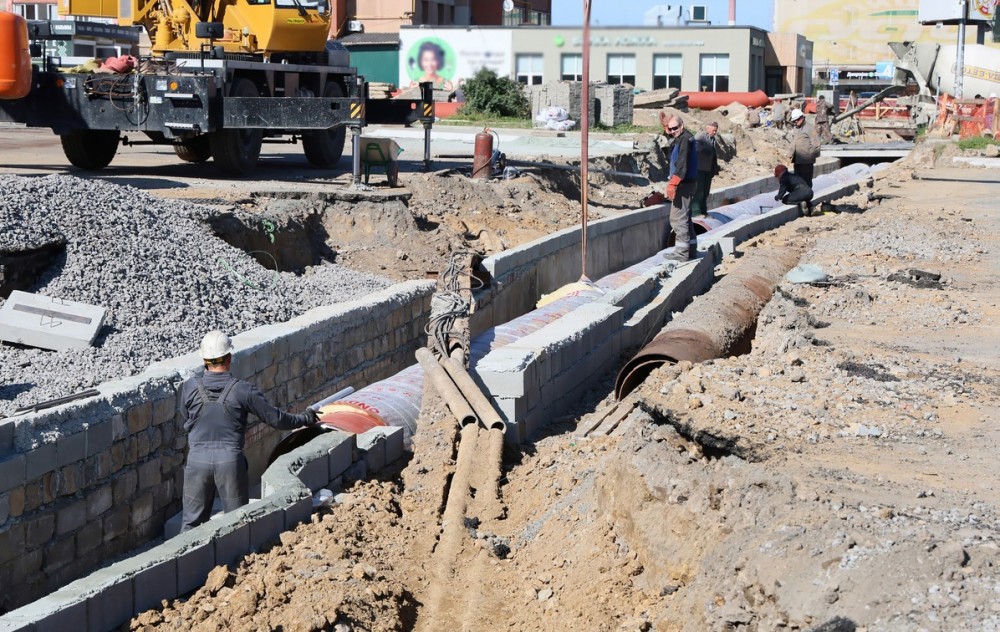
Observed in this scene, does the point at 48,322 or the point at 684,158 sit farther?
the point at 684,158

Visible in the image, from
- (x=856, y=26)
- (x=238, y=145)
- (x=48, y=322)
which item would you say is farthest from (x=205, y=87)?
(x=856, y=26)

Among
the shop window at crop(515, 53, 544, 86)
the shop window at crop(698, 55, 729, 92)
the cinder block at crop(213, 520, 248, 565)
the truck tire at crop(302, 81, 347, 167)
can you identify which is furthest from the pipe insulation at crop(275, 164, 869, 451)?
the shop window at crop(698, 55, 729, 92)

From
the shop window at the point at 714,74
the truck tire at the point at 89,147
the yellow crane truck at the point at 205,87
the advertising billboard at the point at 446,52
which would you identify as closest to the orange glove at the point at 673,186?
the yellow crane truck at the point at 205,87

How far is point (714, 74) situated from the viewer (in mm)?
49219

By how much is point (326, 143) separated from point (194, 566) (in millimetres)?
12440

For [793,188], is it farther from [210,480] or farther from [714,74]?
[714,74]

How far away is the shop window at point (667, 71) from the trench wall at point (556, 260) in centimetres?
3104

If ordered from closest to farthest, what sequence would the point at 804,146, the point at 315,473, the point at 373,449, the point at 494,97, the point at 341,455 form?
the point at 315,473 < the point at 341,455 < the point at 373,449 < the point at 804,146 < the point at 494,97

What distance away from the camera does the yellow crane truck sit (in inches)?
563

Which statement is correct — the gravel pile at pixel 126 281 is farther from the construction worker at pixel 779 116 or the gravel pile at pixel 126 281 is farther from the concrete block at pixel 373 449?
the construction worker at pixel 779 116

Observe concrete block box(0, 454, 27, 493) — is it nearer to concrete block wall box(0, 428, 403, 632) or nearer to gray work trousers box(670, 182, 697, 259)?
concrete block wall box(0, 428, 403, 632)

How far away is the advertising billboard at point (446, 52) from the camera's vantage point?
151 ft

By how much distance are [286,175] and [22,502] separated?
10.7 m

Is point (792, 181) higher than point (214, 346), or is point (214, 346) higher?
point (792, 181)
